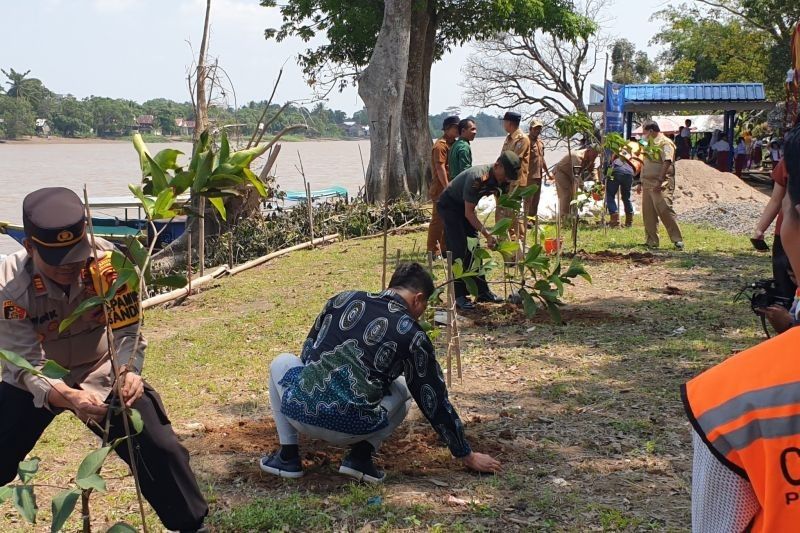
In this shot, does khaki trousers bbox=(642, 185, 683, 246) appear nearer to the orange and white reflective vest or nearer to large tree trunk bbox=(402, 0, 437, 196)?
large tree trunk bbox=(402, 0, 437, 196)

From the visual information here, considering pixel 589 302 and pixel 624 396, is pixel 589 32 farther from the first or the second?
pixel 624 396

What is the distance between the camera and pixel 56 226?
3070mm

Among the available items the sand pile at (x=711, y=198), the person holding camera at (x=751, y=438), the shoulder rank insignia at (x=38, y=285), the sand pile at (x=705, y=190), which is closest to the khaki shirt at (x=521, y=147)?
the sand pile at (x=711, y=198)

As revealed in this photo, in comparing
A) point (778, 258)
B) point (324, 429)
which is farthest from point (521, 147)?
point (324, 429)

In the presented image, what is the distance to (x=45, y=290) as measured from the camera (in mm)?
3326

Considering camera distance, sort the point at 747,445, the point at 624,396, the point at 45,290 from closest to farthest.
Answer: the point at 747,445 → the point at 45,290 → the point at 624,396

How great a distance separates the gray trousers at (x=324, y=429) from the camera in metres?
4.21

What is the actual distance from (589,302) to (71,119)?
2424 inches

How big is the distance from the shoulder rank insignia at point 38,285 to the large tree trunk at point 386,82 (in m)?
14.7

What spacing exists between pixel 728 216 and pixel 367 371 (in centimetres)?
1492

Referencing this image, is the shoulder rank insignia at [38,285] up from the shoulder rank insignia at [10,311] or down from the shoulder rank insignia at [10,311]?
up

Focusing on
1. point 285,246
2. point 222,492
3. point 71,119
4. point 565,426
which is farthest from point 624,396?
point 71,119

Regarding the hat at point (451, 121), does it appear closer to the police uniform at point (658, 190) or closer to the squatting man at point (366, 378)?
the police uniform at point (658, 190)

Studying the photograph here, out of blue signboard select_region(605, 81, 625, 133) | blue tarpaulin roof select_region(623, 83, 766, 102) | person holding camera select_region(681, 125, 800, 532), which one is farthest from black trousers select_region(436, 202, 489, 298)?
blue tarpaulin roof select_region(623, 83, 766, 102)
